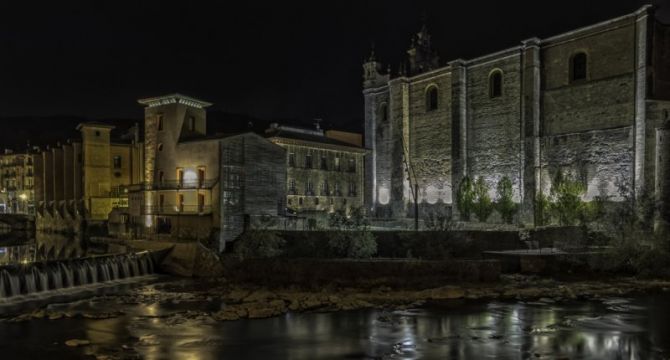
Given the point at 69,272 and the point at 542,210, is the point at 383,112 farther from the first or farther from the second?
the point at 69,272

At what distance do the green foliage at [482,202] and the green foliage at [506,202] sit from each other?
2.38ft

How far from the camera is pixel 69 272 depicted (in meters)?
25.1

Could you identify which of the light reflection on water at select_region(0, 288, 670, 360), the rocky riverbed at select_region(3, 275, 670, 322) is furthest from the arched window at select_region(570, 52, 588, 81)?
the light reflection on water at select_region(0, 288, 670, 360)

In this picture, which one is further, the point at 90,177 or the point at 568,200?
the point at 90,177

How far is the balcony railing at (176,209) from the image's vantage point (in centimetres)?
3247

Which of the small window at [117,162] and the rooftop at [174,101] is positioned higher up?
the rooftop at [174,101]

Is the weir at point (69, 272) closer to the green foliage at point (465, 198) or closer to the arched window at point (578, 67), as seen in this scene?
the green foliage at point (465, 198)

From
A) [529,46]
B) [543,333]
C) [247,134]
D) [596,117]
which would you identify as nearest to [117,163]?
[247,134]

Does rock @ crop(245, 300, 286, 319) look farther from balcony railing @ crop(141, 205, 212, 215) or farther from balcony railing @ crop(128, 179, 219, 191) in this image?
balcony railing @ crop(128, 179, 219, 191)

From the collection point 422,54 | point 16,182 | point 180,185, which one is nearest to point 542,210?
point 180,185

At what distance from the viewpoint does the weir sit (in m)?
22.7

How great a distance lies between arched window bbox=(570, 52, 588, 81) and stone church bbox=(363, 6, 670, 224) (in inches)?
3.1

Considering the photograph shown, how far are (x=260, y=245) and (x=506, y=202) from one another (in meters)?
21.3

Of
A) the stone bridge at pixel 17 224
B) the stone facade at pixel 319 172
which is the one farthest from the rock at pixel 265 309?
the stone bridge at pixel 17 224
